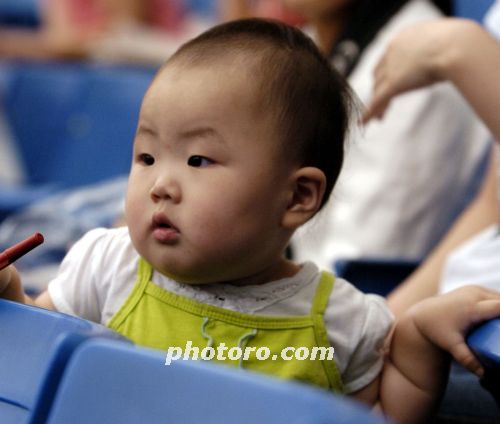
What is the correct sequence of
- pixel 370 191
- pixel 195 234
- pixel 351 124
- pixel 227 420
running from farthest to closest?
pixel 370 191, pixel 351 124, pixel 195 234, pixel 227 420

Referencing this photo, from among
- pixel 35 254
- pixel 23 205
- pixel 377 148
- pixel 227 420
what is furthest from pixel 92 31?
pixel 227 420

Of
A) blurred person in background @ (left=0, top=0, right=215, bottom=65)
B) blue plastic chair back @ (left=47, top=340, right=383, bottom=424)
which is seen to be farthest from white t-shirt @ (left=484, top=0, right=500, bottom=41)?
blurred person in background @ (left=0, top=0, right=215, bottom=65)

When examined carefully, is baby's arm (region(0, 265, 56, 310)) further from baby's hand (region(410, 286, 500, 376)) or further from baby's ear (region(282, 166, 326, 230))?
baby's hand (region(410, 286, 500, 376))

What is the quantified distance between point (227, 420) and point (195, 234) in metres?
0.25

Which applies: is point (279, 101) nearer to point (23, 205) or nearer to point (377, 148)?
point (377, 148)

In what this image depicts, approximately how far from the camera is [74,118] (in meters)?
2.42

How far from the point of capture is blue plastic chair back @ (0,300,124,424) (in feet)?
2.12

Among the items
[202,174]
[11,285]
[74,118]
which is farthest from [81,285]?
[74,118]

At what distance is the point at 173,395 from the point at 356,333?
315 mm

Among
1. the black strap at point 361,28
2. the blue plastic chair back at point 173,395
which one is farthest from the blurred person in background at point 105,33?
the blue plastic chair back at point 173,395

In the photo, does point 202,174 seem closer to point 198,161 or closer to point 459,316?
point 198,161

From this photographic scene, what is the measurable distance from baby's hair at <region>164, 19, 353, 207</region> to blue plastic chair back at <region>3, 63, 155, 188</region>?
1402 mm

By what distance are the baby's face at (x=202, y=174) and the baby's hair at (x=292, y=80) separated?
1 centimetres

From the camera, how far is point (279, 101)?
80 centimetres
